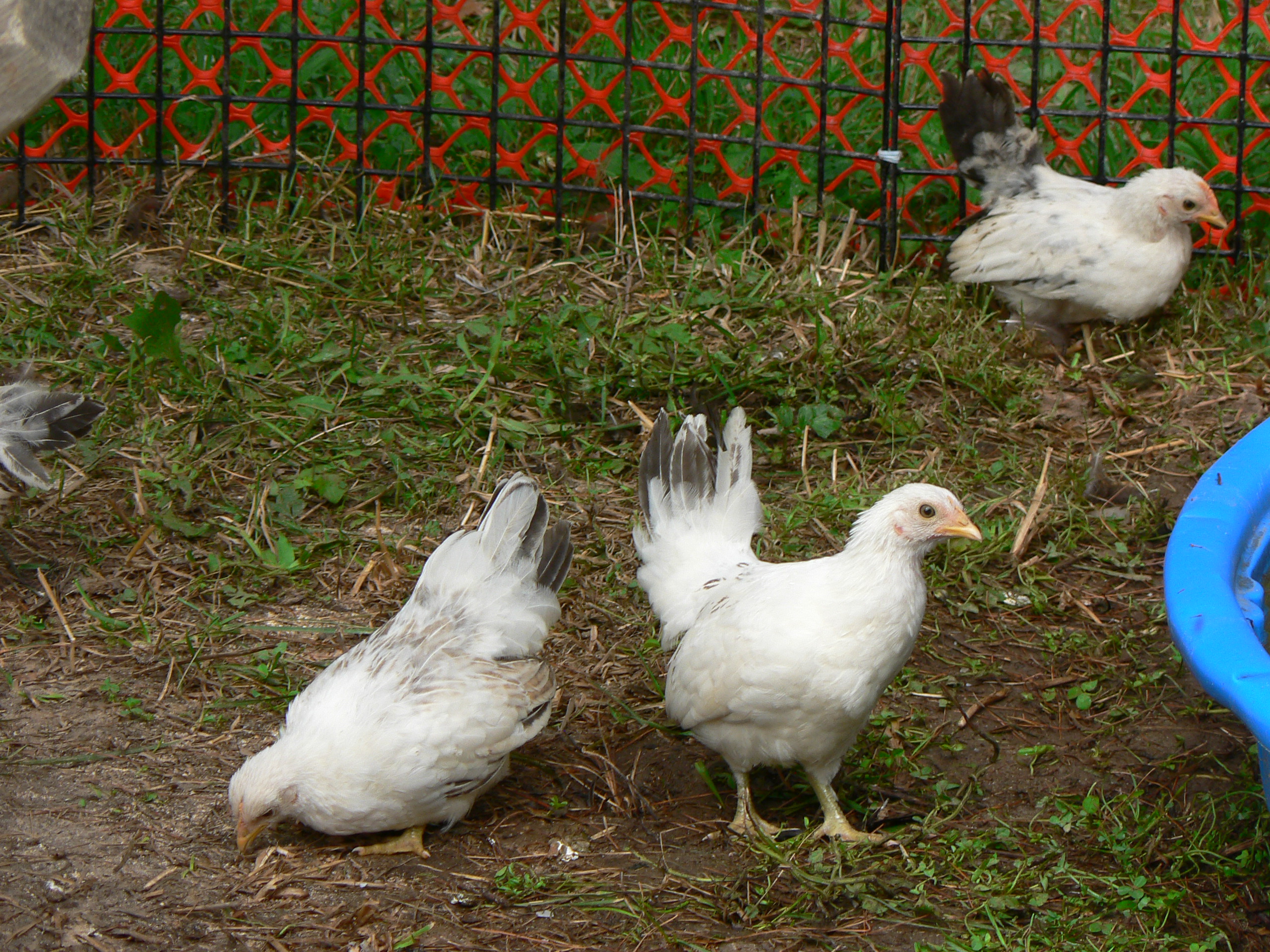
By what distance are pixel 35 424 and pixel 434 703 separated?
1559 mm

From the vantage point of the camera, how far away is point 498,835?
3.07 m

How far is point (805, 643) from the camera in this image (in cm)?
287

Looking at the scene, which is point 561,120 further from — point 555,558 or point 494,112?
point 555,558

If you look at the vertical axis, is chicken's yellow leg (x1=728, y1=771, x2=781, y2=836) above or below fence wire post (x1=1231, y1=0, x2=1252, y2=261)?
below

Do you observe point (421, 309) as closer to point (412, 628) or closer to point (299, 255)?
point (299, 255)

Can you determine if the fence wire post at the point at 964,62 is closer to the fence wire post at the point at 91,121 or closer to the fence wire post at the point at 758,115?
the fence wire post at the point at 758,115

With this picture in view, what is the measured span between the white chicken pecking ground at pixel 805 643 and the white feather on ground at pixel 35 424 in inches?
70.1

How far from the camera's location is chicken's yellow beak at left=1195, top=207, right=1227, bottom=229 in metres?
4.80

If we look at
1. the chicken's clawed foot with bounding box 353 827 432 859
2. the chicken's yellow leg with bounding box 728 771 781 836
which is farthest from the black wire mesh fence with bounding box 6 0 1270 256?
the chicken's clawed foot with bounding box 353 827 432 859

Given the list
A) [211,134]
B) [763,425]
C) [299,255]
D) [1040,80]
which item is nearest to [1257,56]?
[1040,80]

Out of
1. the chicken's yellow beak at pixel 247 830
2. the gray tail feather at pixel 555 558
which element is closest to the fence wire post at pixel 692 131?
the gray tail feather at pixel 555 558

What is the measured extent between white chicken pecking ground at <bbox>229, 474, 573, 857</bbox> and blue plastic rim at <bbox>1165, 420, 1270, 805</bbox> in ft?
4.75

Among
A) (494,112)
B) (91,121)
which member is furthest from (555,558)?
(91,121)

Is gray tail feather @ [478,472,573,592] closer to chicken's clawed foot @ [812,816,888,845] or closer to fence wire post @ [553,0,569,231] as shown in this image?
chicken's clawed foot @ [812,816,888,845]
